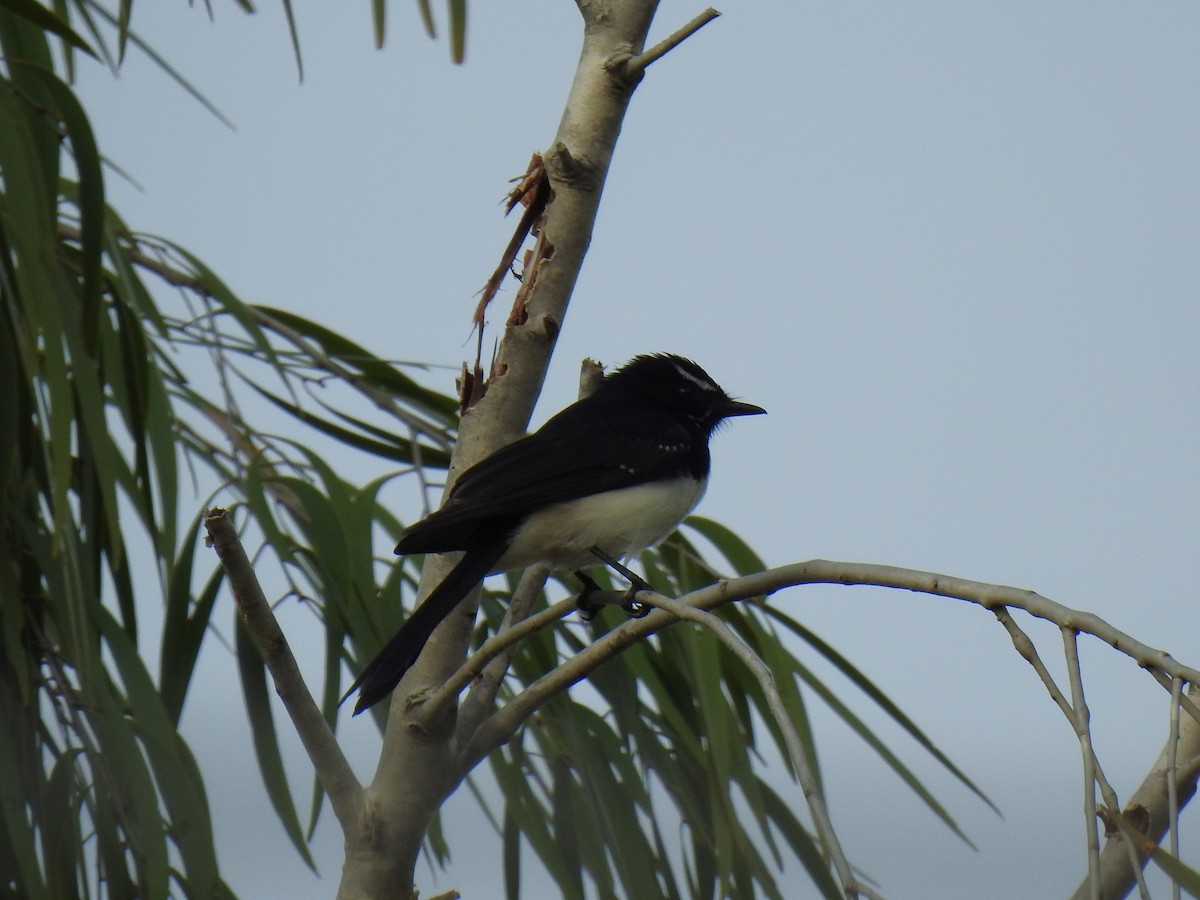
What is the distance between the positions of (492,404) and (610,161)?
392 millimetres

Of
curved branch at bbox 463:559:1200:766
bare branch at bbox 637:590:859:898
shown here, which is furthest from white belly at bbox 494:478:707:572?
bare branch at bbox 637:590:859:898

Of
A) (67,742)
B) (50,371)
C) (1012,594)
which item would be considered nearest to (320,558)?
(67,742)

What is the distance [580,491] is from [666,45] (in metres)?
0.85

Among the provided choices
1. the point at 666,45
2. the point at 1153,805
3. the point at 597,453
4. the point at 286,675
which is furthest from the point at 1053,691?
the point at 597,453

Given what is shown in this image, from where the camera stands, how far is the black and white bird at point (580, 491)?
2.07 metres

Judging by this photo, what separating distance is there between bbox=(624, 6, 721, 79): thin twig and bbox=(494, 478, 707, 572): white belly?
2.53 ft

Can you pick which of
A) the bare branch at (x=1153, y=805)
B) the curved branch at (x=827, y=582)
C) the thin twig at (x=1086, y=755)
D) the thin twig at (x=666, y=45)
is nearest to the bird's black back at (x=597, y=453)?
the curved branch at (x=827, y=582)

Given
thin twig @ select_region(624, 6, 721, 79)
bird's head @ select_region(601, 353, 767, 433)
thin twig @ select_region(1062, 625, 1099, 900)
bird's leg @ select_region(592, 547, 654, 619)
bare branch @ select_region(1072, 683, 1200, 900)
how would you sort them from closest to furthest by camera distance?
thin twig @ select_region(1062, 625, 1099, 900)
bare branch @ select_region(1072, 683, 1200, 900)
thin twig @ select_region(624, 6, 721, 79)
bird's leg @ select_region(592, 547, 654, 619)
bird's head @ select_region(601, 353, 767, 433)

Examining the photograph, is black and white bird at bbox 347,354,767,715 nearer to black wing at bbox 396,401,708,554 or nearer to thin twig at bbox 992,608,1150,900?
black wing at bbox 396,401,708,554

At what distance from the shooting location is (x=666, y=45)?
2.04 metres

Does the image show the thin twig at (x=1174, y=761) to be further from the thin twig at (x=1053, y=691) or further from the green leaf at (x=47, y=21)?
the green leaf at (x=47, y=21)

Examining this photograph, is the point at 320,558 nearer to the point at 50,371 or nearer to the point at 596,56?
the point at 50,371

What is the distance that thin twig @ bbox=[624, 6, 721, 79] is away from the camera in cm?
201

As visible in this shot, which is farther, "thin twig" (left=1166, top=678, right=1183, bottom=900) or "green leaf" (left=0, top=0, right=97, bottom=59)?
"green leaf" (left=0, top=0, right=97, bottom=59)
